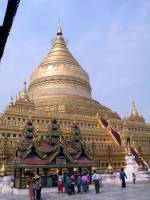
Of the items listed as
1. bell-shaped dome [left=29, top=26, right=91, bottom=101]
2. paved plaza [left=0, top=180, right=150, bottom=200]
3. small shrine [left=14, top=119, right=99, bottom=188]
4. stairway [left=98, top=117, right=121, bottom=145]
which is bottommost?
paved plaza [left=0, top=180, right=150, bottom=200]

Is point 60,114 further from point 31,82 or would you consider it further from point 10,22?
point 10,22

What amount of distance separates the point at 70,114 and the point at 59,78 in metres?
10.6

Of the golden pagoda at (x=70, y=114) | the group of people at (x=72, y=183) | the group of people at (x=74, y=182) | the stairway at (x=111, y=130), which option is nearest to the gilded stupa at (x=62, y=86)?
the golden pagoda at (x=70, y=114)

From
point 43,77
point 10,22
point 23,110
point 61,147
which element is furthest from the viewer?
point 43,77

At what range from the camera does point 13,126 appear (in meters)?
36.0

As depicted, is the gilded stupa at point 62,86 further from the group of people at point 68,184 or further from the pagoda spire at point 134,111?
the group of people at point 68,184

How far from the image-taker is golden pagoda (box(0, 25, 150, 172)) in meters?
36.8

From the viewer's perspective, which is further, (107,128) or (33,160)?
(107,128)

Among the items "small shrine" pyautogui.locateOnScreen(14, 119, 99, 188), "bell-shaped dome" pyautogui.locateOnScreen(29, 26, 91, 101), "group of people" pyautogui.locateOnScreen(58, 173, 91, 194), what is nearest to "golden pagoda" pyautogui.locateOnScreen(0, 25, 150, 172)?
"bell-shaped dome" pyautogui.locateOnScreen(29, 26, 91, 101)

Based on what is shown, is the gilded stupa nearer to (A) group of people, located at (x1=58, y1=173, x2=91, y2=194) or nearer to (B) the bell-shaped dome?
Answer: (B) the bell-shaped dome

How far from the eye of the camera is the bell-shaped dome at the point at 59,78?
51125 millimetres

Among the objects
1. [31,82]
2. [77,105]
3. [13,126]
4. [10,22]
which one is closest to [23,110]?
[13,126]

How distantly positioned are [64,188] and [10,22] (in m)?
15.5

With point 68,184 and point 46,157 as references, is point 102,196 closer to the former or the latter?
point 68,184
